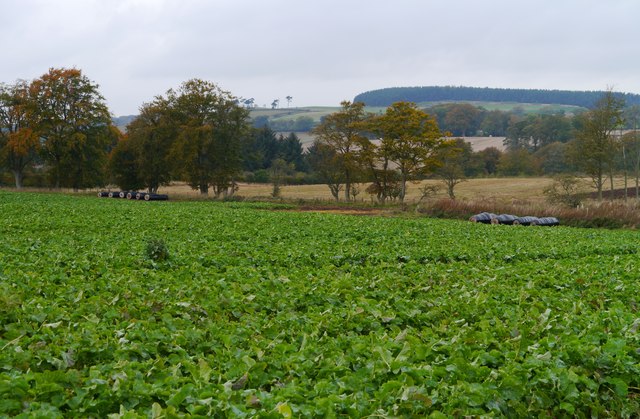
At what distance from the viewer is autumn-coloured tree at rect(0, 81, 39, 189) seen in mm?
61469

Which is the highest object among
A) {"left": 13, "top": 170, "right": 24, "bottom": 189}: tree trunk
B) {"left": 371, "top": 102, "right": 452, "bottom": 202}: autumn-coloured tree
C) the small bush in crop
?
{"left": 371, "top": 102, "right": 452, "bottom": 202}: autumn-coloured tree

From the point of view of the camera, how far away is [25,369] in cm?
514

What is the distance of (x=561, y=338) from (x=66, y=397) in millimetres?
5030

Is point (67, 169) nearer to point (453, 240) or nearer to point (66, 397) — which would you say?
point (453, 240)

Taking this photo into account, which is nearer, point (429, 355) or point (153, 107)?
point (429, 355)

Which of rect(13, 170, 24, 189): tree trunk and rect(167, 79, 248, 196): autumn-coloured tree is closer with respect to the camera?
rect(167, 79, 248, 196): autumn-coloured tree

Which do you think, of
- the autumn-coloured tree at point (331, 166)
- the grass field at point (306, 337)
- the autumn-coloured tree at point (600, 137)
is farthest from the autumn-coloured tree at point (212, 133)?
the grass field at point (306, 337)

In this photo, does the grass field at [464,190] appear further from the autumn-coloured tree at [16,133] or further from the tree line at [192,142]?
the autumn-coloured tree at [16,133]

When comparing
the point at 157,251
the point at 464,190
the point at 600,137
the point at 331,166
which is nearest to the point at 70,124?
the point at 331,166

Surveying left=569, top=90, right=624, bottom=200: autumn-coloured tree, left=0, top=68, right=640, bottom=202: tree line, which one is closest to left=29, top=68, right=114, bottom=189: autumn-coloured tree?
left=0, top=68, right=640, bottom=202: tree line

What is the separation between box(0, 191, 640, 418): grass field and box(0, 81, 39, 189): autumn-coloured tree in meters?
54.1

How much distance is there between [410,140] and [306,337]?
162 feet

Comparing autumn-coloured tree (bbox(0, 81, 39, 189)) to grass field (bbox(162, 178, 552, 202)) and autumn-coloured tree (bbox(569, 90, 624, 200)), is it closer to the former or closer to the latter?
grass field (bbox(162, 178, 552, 202))

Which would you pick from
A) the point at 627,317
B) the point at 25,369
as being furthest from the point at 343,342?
the point at 627,317
